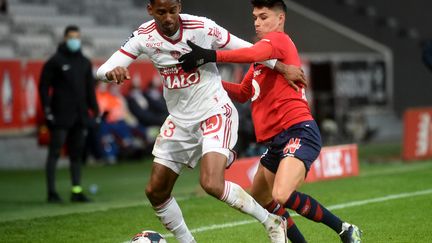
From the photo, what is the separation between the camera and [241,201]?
23.7 ft

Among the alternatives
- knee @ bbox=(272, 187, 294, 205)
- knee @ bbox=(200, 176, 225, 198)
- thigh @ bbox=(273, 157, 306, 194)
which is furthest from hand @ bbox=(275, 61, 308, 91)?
knee @ bbox=(200, 176, 225, 198)

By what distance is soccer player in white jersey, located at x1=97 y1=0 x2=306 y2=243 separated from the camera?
731 centimetres

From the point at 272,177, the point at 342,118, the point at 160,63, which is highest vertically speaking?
the point at 160,63

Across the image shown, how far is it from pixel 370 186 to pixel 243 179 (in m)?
1.72

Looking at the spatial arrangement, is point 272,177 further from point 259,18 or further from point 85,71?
point 85,71

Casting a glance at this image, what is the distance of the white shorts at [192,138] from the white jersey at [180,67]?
0.06 meters

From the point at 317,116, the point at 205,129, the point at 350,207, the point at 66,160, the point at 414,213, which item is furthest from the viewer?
the point at 317,116

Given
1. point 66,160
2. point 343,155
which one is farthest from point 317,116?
point 343,155

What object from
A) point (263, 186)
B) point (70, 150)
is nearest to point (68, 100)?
point (70, 150)

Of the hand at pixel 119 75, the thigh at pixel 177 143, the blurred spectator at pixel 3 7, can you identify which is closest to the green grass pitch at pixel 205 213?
the thigh at pixel 177 143

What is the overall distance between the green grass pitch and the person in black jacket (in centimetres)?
61

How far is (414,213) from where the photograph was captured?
10070 mm

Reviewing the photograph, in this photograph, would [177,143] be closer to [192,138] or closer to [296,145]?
[192,138]

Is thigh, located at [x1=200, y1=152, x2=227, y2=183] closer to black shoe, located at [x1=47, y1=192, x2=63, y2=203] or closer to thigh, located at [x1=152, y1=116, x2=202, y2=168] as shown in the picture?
thigh, located at [x1=152, y1=116, x2=202, y2=168]
